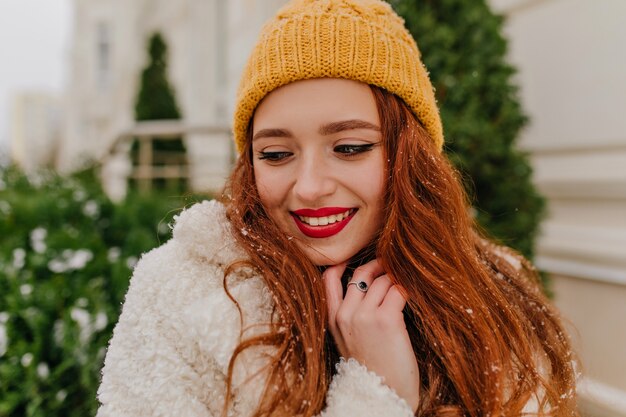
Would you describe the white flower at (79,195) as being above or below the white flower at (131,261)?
above

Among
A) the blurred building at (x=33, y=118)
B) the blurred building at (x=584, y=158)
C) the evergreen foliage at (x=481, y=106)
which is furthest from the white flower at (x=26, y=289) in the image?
the blurred building at (x=33, y=118)

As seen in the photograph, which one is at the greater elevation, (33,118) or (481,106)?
(481,106)

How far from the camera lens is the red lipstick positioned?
140cm

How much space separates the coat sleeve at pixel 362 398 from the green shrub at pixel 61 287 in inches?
27.9

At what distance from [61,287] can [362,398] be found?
1.92m

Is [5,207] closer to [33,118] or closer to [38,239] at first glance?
[38,239]

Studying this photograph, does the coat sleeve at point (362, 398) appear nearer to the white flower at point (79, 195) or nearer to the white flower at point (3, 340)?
the white flower at point (3, 340)

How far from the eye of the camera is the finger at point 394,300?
129 cm

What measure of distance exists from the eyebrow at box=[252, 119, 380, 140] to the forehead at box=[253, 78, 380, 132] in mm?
12

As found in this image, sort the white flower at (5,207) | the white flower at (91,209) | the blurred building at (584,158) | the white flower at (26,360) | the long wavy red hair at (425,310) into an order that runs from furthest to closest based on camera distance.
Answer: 1. the white flower at (91,209)
2. the white flower at (5,207)
3. the blurred building at (584,158)
4. the white flower at (26,360)
5. the long wavy red hair at (425,310)

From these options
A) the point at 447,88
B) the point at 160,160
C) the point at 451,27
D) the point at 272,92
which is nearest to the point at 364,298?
the point at 272,92

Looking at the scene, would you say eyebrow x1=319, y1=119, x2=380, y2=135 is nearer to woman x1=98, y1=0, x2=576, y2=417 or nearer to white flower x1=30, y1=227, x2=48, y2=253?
woman x1=98, y1=0, x2=576, y2=417

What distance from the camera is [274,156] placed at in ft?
4.78

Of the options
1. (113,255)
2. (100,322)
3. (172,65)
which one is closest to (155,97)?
(172,65)
